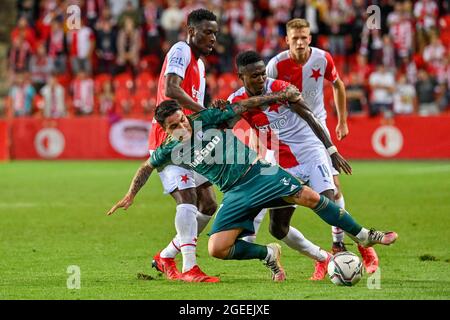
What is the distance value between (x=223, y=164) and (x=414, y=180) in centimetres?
1133

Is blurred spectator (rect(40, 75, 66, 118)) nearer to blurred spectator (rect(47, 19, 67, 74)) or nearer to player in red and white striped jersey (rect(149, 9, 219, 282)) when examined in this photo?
blurred spectator (rect(47, 19, 67, 74))

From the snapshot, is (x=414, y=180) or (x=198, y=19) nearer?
(x=198, y=19)

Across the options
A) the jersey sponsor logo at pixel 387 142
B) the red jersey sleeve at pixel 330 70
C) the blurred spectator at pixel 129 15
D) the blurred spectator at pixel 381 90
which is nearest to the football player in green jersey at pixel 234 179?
the red jersey sleeve at pixel 330 70

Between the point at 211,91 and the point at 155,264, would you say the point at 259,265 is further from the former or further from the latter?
the point at 211,91

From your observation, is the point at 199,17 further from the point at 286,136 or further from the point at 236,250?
the point at 236,250

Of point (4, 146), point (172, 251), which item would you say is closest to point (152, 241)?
point (172, 251)

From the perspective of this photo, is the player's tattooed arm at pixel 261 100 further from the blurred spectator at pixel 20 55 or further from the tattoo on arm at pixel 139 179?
the blurred spectator at pixel 20 55

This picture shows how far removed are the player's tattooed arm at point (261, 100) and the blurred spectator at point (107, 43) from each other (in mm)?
19093

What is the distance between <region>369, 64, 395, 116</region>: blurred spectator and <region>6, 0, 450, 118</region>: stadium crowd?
0.08 feet

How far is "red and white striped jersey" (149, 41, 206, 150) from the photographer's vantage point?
348 inches

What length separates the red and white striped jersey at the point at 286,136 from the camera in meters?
9.49
